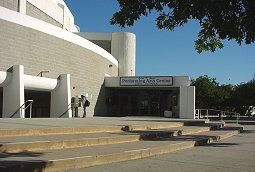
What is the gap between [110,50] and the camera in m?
47.7

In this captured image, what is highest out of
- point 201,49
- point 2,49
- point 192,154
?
point 2,49

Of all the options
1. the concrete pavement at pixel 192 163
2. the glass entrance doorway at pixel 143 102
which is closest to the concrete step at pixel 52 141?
the concrete pavement at pixel 192 163

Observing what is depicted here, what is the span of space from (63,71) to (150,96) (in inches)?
629

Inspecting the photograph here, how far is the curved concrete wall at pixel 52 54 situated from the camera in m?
24.2

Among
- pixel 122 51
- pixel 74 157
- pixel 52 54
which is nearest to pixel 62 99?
pixel 52 54

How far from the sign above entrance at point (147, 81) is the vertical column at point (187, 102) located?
183 centimetres

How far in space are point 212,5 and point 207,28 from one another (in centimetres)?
191

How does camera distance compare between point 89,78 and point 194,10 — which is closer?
point 194,10

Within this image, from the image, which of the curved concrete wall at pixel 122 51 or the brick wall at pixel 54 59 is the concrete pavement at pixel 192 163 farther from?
the curved concrete wall at pixel 122 51

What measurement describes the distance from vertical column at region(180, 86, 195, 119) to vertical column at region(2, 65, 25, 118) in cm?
1619

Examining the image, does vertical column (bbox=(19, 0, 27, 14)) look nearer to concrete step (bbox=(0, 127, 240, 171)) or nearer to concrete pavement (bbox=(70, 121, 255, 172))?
concrete step (bbox=(0, 127, 240, 171))

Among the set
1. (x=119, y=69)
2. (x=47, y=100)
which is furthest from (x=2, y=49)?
(x=119, y=69)

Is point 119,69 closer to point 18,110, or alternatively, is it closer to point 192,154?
point 18,110

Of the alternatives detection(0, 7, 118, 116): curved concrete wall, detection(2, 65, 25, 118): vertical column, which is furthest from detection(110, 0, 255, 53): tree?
detection(0, 7, 118, 116): curved concrete wall
